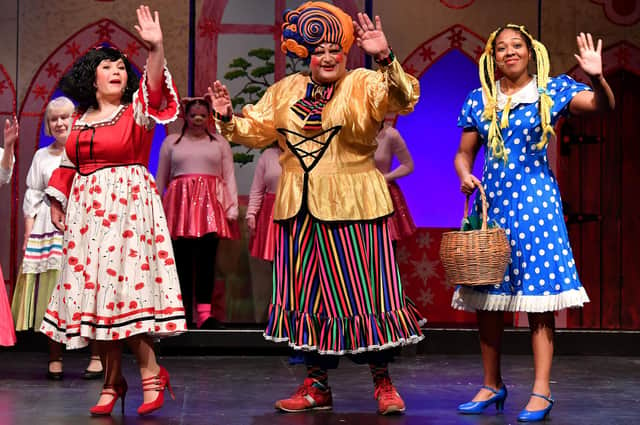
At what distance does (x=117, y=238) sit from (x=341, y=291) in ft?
3.13

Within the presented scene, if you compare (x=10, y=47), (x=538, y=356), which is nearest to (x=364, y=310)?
(x=538, y=356)

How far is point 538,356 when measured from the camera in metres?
4.21

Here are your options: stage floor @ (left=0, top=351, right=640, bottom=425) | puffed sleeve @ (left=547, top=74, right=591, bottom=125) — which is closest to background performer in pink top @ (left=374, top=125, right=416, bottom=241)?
stage floor @ (left=0, top=351, right=640, bottom=425)

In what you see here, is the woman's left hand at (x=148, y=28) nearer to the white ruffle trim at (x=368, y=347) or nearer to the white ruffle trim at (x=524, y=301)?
the white ruffle trim at (x=368, y=347)

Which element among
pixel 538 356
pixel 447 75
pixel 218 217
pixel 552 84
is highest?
pixel 447 75

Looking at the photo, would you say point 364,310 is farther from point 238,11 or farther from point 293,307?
point 238,11

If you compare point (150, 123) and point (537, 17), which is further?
point (537, 17)

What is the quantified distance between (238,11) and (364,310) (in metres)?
4.04

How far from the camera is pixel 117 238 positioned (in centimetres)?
413

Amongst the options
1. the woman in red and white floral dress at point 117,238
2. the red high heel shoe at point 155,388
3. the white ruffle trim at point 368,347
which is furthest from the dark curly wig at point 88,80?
the white ruffle trim at point 368,347

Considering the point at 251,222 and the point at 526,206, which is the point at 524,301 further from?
the point at 251,222

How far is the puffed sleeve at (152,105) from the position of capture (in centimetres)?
416

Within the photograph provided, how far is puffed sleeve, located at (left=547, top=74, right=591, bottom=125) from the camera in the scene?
165 inches

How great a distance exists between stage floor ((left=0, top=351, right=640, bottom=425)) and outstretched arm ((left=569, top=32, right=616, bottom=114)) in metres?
1.26
